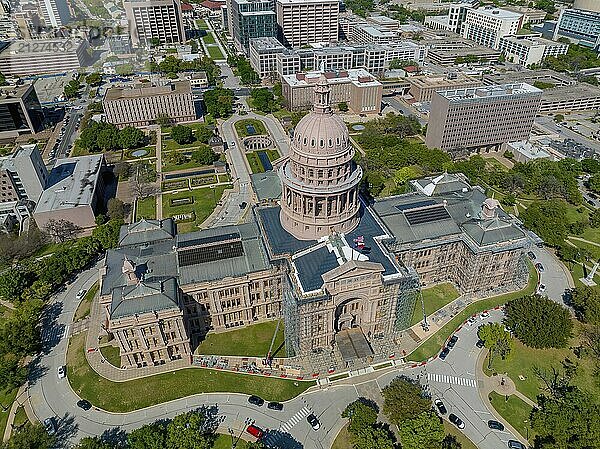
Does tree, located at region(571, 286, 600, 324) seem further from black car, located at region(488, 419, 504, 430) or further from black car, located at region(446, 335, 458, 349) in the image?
black car, located at region(488, 419, 504, 430)

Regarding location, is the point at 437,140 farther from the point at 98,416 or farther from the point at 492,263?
the point at 98,416

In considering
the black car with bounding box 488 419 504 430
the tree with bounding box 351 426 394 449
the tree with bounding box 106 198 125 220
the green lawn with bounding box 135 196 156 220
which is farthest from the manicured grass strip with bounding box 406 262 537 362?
the tree with bounding box 106 198 125 220

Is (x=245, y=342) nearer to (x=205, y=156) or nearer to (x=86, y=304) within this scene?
(x=86, y=304)

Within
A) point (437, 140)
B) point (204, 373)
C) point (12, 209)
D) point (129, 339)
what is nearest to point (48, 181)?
point (12, 209)

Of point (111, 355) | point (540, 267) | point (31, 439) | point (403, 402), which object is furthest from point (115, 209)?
point (540, 267)

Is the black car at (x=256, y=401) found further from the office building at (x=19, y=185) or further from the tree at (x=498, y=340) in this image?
the office building at (x=19, y=185)

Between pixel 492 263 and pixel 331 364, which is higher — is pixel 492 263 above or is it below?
above
